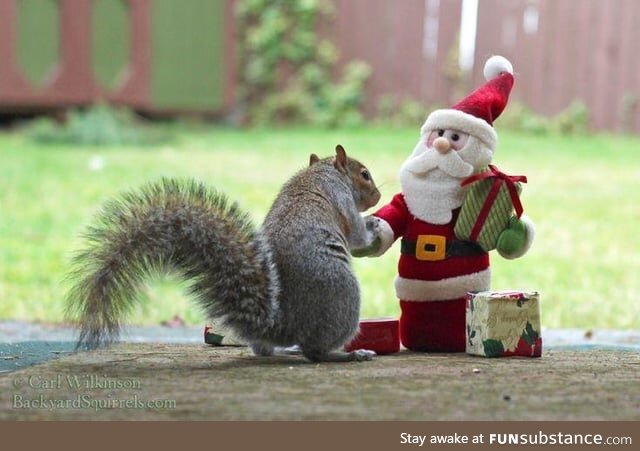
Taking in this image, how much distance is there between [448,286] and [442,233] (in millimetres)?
138

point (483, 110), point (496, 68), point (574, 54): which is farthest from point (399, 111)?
point (483, 110)

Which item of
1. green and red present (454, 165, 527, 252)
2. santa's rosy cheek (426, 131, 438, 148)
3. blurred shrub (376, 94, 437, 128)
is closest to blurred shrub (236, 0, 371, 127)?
blurred shrub (376, 94, 437, 128)

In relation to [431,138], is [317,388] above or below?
below

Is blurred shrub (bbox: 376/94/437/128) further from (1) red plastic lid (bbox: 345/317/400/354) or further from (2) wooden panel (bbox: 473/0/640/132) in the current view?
(1) red plastic lid (bbox: 345/317/400/354)

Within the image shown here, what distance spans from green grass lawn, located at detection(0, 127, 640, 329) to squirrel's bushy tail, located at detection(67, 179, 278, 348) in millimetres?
330

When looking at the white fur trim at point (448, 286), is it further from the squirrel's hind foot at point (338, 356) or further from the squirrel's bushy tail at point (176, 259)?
the squirrel's bushy tail at point (176, 259)

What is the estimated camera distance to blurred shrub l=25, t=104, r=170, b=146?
8.34 m

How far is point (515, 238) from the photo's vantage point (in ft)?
9.47

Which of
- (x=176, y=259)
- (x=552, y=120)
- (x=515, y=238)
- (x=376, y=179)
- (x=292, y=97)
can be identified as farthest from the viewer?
(x=292, y=97)

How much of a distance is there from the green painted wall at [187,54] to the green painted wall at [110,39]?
35 cm

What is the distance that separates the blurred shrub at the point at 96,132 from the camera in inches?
328

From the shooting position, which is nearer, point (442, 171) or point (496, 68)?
point (442, 171)

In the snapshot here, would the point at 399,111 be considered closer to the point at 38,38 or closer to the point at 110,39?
the point at 110,39
